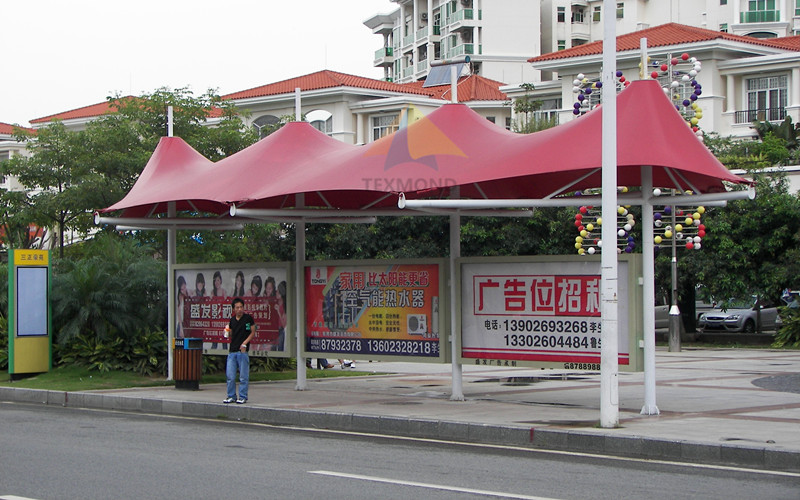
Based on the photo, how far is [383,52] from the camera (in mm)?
100375

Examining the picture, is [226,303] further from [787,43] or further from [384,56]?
[384,56]

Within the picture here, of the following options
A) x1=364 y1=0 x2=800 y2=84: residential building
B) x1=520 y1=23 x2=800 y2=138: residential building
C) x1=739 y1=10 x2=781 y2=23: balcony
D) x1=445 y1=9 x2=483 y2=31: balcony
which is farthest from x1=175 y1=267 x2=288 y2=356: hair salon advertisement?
x1=739 y1=10 x2=781 y2=23: balcony

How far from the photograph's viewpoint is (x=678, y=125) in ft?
42.6

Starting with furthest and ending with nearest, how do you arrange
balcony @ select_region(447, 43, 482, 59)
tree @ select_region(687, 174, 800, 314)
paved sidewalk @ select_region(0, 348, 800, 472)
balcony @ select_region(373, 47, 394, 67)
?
balcony @ select_region(373, 47, 394, 67) → balcony @ select_region(447, 43, 482, 59) → tree @ select_region(687, 174, 800, 314) → paved sidewalk @ select_region(0, 348, 800, 472)

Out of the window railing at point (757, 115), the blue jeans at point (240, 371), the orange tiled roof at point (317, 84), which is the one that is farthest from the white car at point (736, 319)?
the blue jeans at point (240, 371)

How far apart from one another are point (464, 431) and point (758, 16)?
2723 inches

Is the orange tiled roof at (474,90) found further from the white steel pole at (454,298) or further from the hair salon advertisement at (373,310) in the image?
the white steel pole at (454,298)

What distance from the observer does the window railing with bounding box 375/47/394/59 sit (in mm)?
99681

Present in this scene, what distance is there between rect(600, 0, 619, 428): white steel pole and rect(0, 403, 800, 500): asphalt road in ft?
4.34

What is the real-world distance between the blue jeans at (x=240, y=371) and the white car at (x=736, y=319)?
2826 centimetres

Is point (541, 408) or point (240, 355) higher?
point (240, 355)

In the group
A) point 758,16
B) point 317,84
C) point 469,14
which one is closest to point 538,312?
point 317,84

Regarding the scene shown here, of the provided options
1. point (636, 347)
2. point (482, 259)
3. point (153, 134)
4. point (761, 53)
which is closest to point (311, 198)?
point (482, 259)

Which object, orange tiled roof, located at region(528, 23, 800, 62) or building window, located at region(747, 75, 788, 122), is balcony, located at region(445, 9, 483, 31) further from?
building window, located at region(747, 75, 788, 122)
